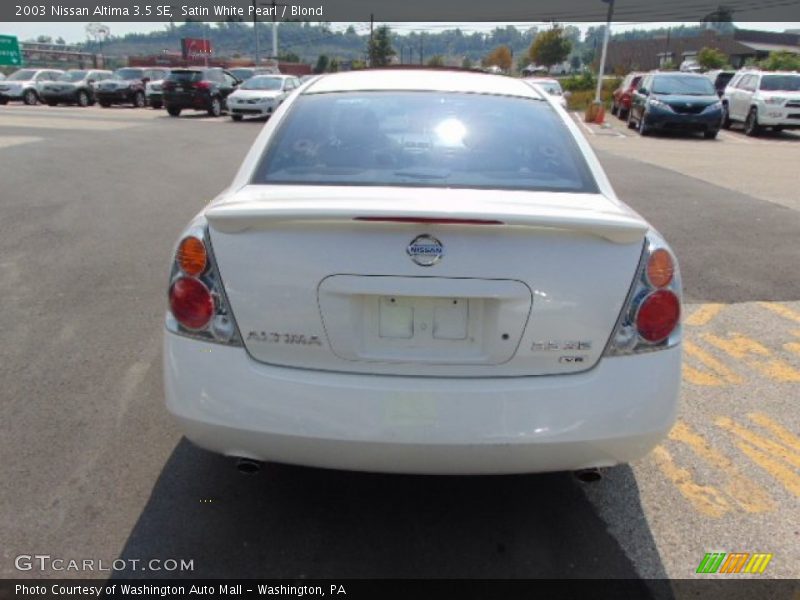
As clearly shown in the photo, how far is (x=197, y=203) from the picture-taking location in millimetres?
8609

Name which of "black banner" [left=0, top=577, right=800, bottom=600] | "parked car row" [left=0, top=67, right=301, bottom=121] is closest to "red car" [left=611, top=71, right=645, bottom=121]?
"parked car row" [left=0, top=67, right=301, bottom=121]

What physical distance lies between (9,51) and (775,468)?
50.2 m

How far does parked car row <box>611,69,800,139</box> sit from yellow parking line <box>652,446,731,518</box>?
18825mm

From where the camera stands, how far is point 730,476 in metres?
3.09

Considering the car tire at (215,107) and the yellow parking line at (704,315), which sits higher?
the yellow parking line at (704,315)

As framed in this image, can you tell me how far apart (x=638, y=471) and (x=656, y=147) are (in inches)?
629

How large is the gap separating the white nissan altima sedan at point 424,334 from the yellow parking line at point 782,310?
3.29 meters

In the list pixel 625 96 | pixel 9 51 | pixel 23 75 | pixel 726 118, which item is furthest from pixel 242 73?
pixel 726 118

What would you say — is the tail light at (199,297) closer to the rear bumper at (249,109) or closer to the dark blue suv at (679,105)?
the dark blue suv at (679,105)

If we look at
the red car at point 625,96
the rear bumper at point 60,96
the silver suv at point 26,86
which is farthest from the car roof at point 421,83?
the silver suv at point 26,86

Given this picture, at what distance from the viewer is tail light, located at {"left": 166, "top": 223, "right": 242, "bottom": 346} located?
7.72ft

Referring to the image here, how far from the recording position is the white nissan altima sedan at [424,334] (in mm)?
2229

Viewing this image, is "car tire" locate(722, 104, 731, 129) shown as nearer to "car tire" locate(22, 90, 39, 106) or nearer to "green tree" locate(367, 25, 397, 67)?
"car tire" locate(22, 90, 39, 106)

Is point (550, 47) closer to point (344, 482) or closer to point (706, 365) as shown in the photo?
point (706, 365)
